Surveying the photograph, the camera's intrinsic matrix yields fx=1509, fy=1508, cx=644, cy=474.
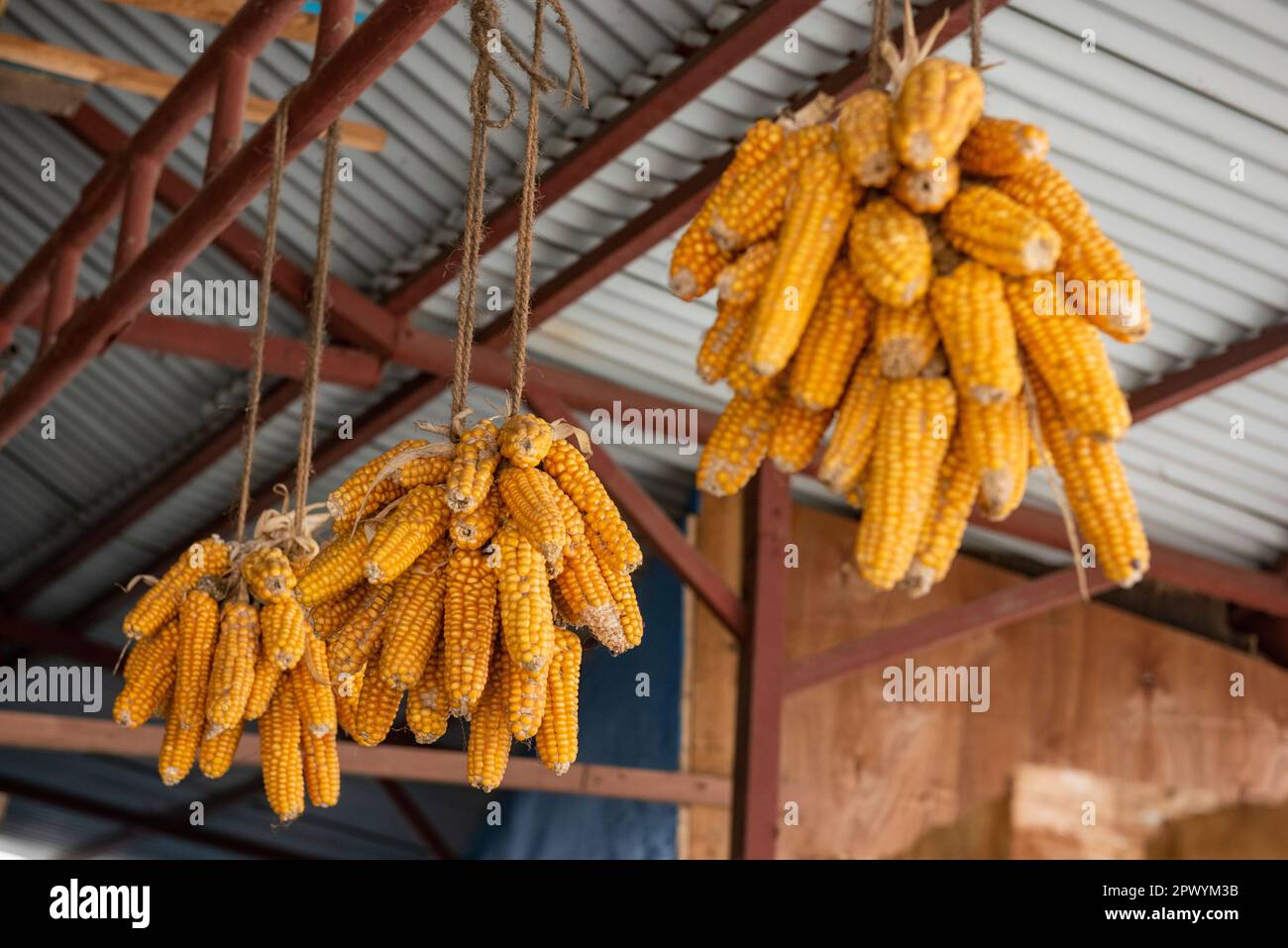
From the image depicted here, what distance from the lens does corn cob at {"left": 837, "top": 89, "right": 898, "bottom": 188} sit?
7.11 feet

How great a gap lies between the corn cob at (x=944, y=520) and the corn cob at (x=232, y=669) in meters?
2.14

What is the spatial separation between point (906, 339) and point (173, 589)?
2450 mm

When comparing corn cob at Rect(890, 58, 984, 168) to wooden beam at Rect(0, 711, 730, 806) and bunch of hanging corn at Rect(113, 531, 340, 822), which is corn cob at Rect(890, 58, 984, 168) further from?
wooden beam at Rect(0, 711, 730, 806)

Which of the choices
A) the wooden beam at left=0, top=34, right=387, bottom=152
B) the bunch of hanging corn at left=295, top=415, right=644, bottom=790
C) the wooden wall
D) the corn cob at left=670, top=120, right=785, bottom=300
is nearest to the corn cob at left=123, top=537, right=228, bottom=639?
the bunch of hanging corn at left=295, top=415, right=644, bottom=790

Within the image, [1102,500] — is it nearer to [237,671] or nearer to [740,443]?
[740,443]

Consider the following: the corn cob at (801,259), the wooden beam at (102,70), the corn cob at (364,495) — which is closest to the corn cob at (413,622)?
the corn cob at (364,495)

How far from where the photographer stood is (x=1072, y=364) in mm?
2045

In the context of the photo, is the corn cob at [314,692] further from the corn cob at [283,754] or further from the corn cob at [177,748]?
the corn cob at [177,748]

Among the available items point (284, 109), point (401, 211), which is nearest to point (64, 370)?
point (401, 211)

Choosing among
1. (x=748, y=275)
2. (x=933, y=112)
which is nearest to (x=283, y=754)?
(x=748, y=275)

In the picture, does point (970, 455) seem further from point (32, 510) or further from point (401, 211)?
point (32, 510)

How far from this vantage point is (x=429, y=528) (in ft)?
9.80

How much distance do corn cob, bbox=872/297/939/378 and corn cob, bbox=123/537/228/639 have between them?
2339 mm
